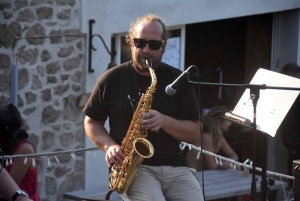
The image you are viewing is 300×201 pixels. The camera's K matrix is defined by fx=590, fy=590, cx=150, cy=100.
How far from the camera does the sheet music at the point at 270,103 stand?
11.6ft

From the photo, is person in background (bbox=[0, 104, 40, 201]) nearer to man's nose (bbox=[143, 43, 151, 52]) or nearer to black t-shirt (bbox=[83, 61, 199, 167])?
black t-shirt (bbox=[83, 61, 199, 167])

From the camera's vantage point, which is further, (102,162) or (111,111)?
(102,162)

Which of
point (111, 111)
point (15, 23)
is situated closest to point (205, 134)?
point (15, 23)

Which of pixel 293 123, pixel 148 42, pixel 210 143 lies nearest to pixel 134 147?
pixel 148 42

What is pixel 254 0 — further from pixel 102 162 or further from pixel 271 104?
pixel 271 104

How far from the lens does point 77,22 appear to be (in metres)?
6.60

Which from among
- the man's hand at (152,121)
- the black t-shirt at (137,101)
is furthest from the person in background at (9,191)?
the man's hand at (152,121)

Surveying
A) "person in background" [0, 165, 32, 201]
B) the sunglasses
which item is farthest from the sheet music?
"person in background" [0, 165, 32, 201]

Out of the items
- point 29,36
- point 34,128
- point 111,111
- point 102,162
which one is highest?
point 29,36

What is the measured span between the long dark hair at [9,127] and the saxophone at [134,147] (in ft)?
4.00

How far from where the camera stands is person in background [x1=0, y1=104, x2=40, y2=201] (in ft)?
14.8

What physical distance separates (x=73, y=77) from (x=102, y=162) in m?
1.04

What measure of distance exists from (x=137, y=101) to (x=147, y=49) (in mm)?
330

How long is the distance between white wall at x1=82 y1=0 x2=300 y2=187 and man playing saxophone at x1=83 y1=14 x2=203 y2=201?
2944 mm
